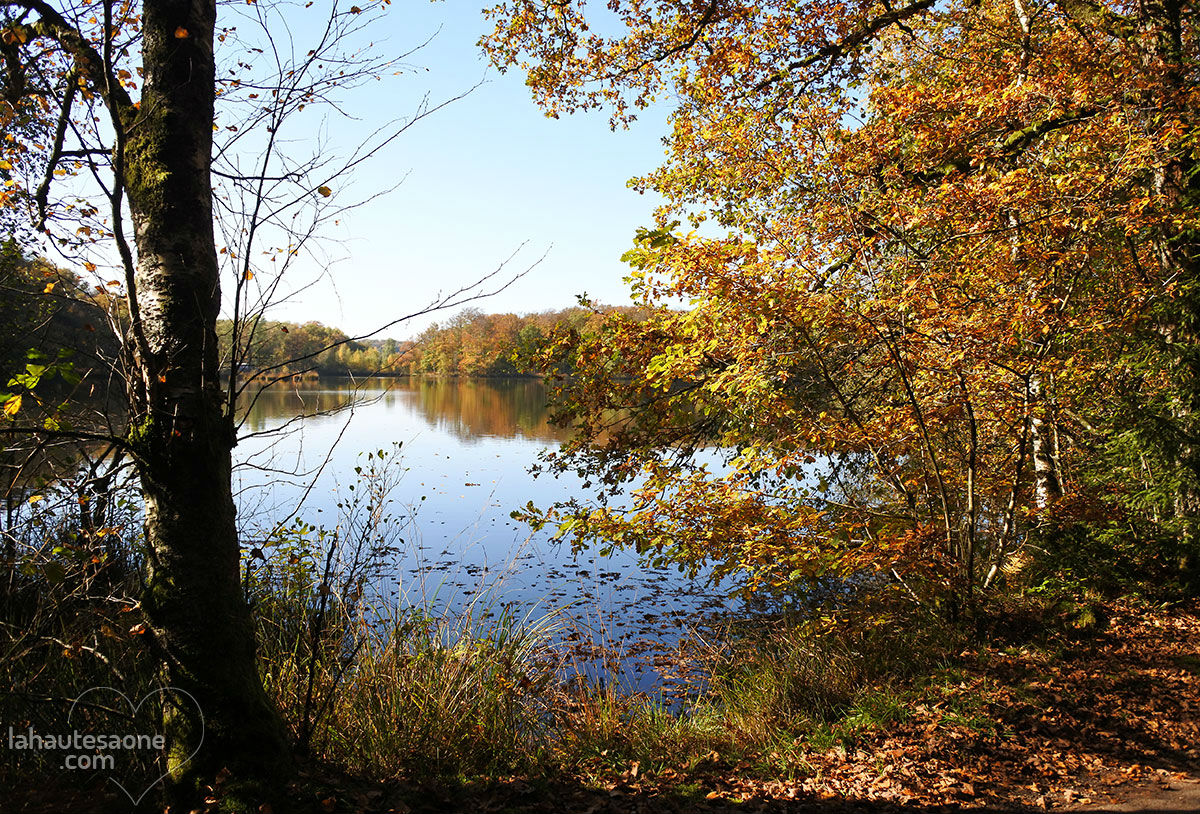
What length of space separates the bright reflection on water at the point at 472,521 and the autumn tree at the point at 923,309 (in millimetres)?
1942

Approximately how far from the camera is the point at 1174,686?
4.34m

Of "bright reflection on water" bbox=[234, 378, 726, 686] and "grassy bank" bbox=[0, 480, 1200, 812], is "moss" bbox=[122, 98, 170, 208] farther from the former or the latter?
"grassy bank" bbox=[0, 480, 1200, 812]

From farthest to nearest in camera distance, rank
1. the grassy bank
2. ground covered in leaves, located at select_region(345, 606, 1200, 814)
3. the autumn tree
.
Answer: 1. the autumn tree
2. ground covered in leaves, located at select_region(345, 606, 1200, 814)
3. the grassy bank

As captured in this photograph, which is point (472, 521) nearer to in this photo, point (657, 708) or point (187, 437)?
point (657, 708)

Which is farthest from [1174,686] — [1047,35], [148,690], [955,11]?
[955,11]

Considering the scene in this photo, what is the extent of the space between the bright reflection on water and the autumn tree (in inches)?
76.5

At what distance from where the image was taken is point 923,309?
14.9ft

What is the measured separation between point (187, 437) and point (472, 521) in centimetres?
993

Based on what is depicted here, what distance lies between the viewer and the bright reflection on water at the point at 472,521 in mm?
7379

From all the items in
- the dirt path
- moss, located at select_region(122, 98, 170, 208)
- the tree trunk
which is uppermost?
moss, located at select_region(122, 98, 170, 208)

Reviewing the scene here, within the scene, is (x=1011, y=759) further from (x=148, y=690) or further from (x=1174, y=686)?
(x=148, y=690)

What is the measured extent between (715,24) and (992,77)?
2904 millimetres

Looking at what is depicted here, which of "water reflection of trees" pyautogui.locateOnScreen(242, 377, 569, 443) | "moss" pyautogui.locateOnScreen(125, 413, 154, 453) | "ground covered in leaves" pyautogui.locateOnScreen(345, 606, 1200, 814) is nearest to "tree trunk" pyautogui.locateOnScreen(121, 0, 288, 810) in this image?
"moss" pyautogui.locateOnScreen(125, 413, 154, 453)

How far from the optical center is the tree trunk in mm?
2619
